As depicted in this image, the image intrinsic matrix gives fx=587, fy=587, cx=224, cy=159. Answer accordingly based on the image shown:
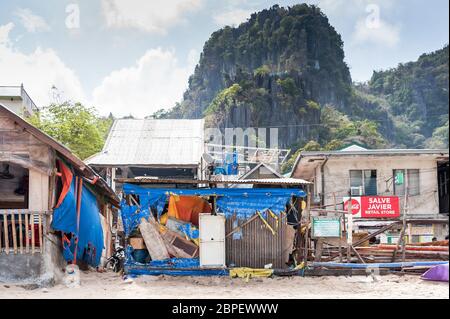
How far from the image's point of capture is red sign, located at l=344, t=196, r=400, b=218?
934 inches

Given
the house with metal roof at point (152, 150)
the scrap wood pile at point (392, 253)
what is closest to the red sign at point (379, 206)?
the house with metal roof at point (152, 150)

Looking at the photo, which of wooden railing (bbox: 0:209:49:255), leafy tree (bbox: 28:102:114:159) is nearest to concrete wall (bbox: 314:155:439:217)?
wooden railing (bbox: 0:209:49:255)

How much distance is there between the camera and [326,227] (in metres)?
14.6

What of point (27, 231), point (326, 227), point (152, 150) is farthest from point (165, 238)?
point (152, 150)

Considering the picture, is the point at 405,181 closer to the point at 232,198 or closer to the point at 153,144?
the point at 153,144

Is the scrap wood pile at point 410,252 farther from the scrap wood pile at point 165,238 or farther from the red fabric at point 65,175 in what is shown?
the red fabric at point 65,175

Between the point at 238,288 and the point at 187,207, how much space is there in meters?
2.85

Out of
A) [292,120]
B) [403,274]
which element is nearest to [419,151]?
[403,274]

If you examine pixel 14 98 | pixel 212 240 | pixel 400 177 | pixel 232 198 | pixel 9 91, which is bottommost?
pixel 212 240

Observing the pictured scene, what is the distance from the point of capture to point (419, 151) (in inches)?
911

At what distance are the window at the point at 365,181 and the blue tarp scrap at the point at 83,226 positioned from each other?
11699mm

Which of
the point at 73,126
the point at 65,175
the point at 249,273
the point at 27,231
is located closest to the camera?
the point at 27,231

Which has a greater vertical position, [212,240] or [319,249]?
[212,240]
